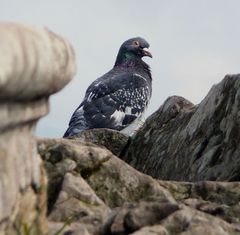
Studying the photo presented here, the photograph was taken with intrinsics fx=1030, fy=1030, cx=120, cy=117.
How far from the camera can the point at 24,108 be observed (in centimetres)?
507

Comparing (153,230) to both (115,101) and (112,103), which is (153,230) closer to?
(112,103)

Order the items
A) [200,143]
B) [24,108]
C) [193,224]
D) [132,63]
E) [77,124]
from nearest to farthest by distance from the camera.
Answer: [24,108] < [193,224] < [200,143] < [77,124] < [132,63]

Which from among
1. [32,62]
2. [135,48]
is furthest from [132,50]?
[32,62]

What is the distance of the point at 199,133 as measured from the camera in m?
11.0

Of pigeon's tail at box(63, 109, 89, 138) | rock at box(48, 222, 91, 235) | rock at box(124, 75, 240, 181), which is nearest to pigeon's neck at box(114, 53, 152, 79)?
pigeon's tail at box(63, 109, 89, 138)

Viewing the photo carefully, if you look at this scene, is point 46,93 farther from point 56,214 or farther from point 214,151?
point 214,151

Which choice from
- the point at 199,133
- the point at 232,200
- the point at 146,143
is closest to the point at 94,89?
the point at 146,143

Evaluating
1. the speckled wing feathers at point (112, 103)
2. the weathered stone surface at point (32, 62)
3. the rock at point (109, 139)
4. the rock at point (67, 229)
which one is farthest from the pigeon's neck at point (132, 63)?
the weathered stone surface at point (32, 62)

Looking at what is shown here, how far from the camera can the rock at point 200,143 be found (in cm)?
1023

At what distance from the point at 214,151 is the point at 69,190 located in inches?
147

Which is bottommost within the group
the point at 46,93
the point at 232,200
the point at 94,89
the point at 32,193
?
the point at 94,89

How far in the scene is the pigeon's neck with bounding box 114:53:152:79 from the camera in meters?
24.2

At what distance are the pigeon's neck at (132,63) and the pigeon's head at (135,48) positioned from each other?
7 cm

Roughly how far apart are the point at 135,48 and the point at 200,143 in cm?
1403
